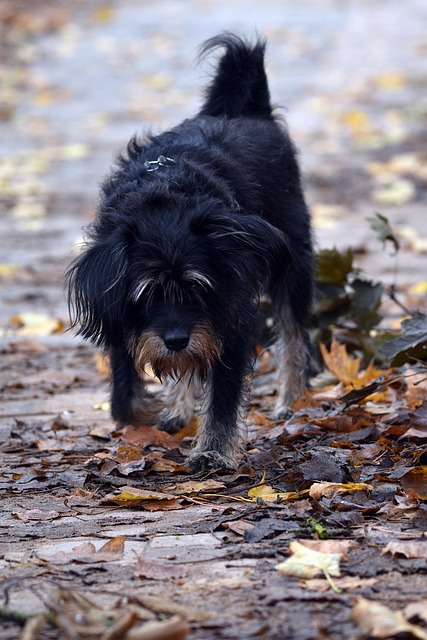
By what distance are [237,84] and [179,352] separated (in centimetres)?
231

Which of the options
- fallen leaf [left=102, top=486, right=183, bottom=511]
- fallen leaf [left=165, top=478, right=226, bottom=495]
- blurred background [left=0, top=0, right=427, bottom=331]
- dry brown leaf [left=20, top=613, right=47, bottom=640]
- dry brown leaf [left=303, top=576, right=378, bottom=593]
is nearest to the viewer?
dry brown leaf [left=20, top=613, right=47, bottom=640]

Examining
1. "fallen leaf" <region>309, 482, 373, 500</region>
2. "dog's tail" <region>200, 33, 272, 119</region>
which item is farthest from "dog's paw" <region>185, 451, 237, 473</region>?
"dog's tail" <region>200, 33, 272, 119</region>

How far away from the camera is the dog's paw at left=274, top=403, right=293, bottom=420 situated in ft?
18.4

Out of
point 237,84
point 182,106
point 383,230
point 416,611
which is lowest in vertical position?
point 416,611

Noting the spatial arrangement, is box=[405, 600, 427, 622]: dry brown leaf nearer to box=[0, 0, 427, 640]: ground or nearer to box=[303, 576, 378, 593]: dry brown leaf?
box=[0, 0, 427, 640]: ground

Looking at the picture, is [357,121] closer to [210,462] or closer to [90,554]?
[210,462]

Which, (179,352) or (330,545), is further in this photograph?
(179,352)

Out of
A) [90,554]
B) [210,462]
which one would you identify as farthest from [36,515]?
[210,462]

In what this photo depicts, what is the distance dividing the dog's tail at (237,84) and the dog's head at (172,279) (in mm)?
1759

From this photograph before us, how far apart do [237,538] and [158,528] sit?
34cm

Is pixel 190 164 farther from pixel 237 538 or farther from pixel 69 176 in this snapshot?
pixel 69 176

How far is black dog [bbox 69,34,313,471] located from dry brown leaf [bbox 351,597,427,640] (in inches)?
69.8

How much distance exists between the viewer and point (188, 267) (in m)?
4.11

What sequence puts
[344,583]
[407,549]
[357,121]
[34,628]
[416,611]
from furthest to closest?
1. [357,121]
2. [407,549]
3. [344,583]
4. [416,611]
5. [34,628]
